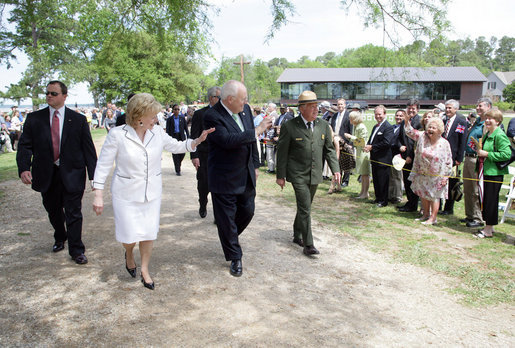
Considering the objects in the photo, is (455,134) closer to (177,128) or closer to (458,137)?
(458,137)

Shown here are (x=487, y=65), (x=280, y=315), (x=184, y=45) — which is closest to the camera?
(x=280, y=315)

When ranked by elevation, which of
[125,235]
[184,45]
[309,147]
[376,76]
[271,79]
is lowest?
[125,235]

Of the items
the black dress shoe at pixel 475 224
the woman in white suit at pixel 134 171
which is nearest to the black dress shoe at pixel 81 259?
the woman in white suit at pixel 134 171

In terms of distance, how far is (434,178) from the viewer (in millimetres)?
6617

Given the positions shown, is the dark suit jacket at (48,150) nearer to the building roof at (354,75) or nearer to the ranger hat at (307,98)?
the ranger hat at (307,98)

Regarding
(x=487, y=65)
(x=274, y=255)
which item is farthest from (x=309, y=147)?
(x=487, y=65)

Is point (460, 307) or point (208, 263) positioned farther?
point (208, 263)

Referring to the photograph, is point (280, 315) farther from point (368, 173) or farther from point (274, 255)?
point (368, 173)

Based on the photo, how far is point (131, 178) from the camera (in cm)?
371

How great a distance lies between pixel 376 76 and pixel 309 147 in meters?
2.91

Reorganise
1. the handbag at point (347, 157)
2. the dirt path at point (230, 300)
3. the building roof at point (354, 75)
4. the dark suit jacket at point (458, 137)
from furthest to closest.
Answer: the building roof at point (354, 75) < the handbag at point (347, 157) < the dark suit jacket at point (458, 137) < the dirt path at point (230, 300)

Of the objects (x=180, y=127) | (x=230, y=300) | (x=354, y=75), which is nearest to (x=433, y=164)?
(x=230, y=300)

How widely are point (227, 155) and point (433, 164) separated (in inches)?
161

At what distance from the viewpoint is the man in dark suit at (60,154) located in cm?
457
